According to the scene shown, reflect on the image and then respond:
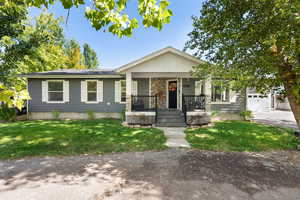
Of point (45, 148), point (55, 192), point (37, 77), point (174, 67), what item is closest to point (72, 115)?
point (37, 77)

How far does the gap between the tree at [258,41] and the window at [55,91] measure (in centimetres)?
1009

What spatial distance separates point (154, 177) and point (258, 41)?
Answer: 441cm

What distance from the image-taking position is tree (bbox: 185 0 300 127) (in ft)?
10.6

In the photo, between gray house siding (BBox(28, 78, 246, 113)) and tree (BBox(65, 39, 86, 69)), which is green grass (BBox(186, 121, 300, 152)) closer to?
→ gray house siding (BBox(28, 78, 246, 113))

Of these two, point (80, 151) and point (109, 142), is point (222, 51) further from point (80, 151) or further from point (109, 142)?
point (80, 151)

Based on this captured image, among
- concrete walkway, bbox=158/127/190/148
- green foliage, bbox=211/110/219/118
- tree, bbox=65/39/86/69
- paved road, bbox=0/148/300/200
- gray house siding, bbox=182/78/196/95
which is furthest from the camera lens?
tree, bbox=65/39/86/69

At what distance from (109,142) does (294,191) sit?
4.94 metres

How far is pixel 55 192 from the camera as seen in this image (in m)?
2.54

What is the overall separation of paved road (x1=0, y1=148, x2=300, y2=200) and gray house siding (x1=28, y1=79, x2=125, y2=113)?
6.49 m

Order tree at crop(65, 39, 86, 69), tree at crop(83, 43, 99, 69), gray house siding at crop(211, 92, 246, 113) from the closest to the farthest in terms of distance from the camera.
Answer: gray house siding at crop(211, 92, 246, 113)
tree at crop(65, 39, 86, 69)
tree at crop(83, 43, 99, 69)

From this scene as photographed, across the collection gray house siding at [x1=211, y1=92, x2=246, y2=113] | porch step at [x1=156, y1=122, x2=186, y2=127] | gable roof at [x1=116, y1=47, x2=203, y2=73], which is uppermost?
gable roof at [x1=116, y1=47, x2=203, y2=73]

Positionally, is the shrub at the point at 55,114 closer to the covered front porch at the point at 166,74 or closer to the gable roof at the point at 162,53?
the covered front porch at the point at 166,74

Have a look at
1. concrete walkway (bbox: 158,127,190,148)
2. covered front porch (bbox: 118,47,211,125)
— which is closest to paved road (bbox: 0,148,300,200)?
concrete walkway (bbox: 158,127,190,148)

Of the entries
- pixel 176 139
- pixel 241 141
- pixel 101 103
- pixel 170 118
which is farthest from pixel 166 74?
pixel 101 103
